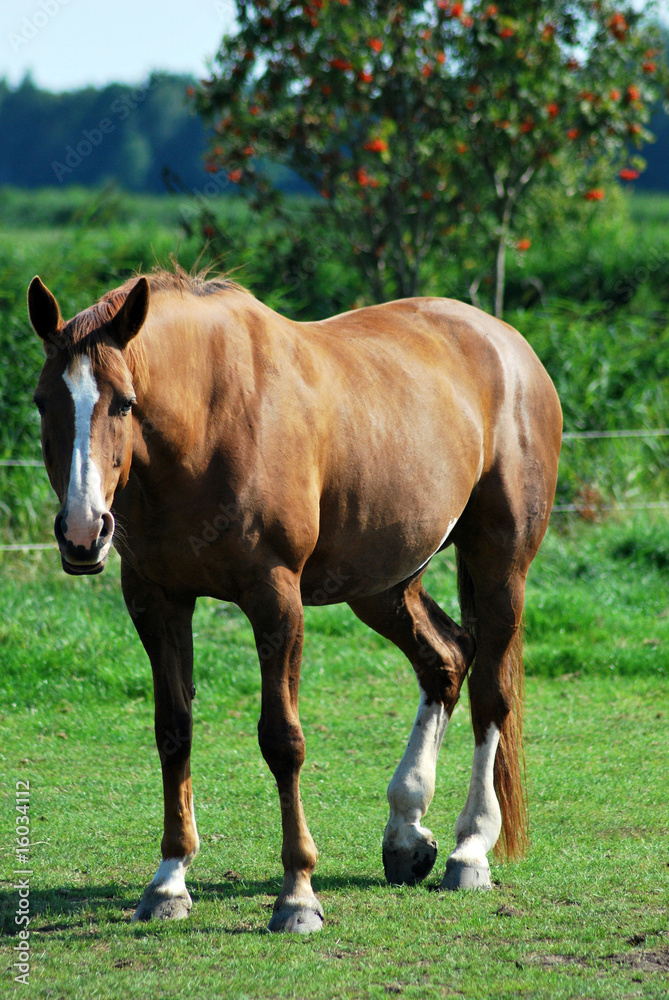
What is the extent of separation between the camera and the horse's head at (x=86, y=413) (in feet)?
8.56

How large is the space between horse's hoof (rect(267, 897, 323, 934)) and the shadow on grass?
58 mm

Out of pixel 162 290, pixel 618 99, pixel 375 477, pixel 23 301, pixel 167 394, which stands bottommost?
pixel 23 301

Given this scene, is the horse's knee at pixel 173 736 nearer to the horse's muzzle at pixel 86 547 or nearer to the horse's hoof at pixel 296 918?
the horse's hoof at pixel 296 918

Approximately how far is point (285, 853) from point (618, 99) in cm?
823

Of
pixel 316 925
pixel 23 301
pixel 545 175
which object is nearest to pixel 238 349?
pixel 316 925

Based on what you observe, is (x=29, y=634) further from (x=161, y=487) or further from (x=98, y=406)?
(x=98, y=406)

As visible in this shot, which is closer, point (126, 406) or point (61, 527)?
point (61, 527)

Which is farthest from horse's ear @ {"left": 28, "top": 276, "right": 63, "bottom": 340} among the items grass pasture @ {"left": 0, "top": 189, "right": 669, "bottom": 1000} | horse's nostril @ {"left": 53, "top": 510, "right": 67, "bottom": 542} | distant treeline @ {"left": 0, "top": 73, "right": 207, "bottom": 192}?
distant treeline @ {"left": 0, "top": 73, "right": 207, "bottom": 192}

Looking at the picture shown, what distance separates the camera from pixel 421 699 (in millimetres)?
4043

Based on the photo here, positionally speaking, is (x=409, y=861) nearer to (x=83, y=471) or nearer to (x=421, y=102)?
(x=83, y=471)

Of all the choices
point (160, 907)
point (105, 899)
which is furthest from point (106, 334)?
point (105, 899)

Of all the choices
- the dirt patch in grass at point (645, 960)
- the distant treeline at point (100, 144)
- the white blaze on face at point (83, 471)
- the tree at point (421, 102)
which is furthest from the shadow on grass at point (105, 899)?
the distant treeline at point (100, 144)

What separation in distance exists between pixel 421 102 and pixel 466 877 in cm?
739

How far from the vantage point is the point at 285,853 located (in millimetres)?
3268
